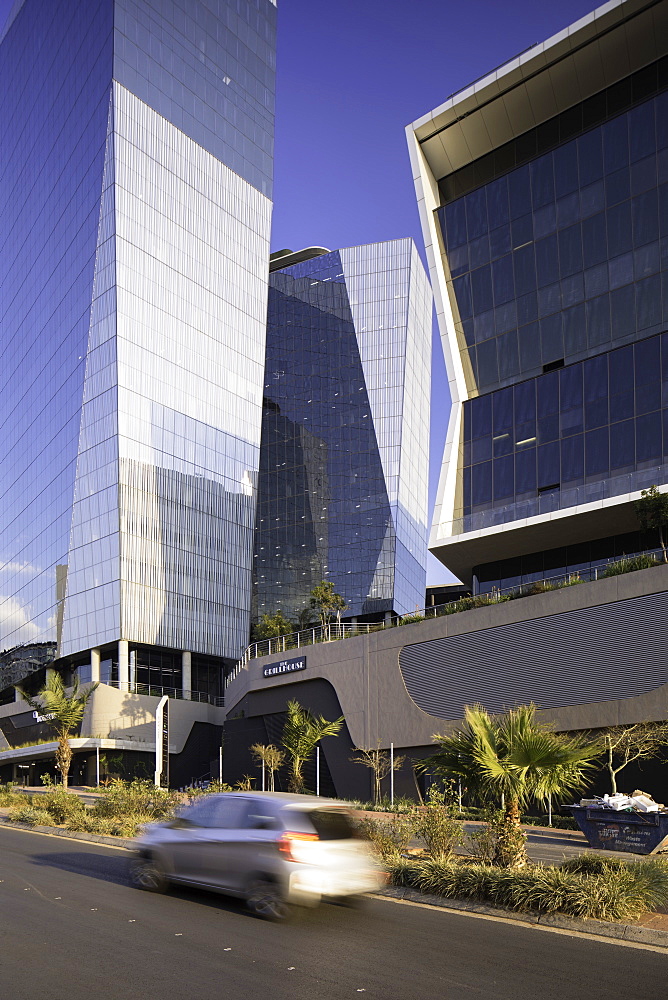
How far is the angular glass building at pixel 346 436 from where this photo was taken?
88.4 metres

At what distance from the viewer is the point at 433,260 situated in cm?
4850

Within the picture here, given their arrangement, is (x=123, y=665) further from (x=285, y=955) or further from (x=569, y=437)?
(x=285, y=955)

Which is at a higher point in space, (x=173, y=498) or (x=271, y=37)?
(x=271, y=37)

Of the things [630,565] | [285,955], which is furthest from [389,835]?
[630,565]

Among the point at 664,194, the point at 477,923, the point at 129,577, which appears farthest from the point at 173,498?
the point at 477,923

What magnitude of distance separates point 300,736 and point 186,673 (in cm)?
3028

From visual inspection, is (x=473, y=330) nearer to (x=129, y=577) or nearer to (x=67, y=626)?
(x=129, y=577)

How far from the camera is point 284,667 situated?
46.5 metres

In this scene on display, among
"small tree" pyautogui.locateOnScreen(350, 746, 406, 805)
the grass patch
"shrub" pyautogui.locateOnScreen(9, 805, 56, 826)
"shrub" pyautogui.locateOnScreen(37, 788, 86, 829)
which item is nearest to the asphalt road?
the grass patch

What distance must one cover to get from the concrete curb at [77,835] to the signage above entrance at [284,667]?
18.0m

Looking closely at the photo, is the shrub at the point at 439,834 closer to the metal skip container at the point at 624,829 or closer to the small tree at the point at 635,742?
the metal skip container at the point at 624,829

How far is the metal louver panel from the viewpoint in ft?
102

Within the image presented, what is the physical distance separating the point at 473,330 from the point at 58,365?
4154 centimetres

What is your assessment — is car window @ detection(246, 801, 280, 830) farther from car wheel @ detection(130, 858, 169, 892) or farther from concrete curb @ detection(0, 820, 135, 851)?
concrete curb @ detection(0, 820, 135, 851)
